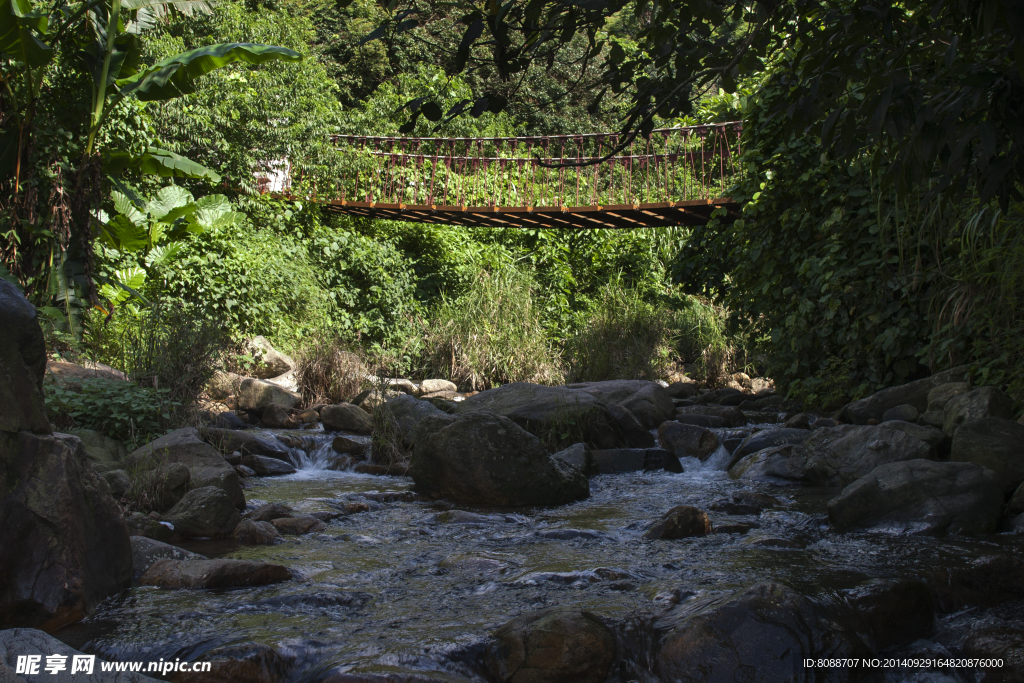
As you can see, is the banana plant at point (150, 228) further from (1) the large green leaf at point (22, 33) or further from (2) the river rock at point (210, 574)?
(2) the river rock at point (210, 574)

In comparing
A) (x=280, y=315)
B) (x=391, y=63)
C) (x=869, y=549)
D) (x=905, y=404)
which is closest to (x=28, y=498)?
(x=869, y=549)

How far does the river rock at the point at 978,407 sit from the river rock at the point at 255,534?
11.8 feet

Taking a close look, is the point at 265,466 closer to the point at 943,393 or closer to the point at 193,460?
the point at 193,460

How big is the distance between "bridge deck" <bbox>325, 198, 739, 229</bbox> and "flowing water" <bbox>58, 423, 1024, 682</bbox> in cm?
518

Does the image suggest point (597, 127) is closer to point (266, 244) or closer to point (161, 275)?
point (266, 244)

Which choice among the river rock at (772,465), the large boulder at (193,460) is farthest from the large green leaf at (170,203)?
the river rock at (772,465)

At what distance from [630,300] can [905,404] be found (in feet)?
16.4

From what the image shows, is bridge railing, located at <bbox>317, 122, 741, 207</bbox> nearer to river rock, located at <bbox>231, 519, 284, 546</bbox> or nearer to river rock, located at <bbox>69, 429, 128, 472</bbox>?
river rock, located at <bbox>69, 429, 128, 472</bbox>

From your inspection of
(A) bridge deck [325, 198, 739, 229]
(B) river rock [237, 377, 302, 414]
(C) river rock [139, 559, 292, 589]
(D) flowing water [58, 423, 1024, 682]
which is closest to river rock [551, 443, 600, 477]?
(D) flowing water [58, 423, 1024, 682]

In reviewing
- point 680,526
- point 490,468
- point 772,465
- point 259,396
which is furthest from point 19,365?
point 259,396

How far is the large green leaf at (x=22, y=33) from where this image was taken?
4.92 metres

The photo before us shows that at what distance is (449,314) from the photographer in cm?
918

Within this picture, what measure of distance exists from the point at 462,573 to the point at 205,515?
1.30 metres

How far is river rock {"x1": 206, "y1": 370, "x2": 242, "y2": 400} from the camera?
710cm
